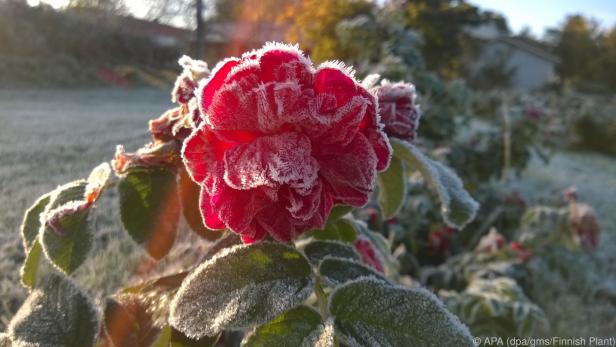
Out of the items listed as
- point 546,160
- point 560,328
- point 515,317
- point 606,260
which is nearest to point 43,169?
point 515,317

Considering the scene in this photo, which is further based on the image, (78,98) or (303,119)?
(78,98)

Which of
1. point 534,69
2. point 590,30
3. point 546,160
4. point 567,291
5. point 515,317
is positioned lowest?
point 567,291

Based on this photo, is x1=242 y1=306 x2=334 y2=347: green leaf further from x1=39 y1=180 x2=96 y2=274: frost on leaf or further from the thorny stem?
the thorny stem

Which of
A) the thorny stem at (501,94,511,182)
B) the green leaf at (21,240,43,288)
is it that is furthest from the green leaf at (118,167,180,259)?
the thorny stem at (501,94,511,182)

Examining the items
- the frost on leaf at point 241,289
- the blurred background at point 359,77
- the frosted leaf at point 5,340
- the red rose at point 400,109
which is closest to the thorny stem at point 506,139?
the blurred background at point 359,77

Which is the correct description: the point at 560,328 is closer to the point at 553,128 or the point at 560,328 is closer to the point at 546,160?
the point at 546,160

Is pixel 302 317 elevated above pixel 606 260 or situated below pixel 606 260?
above

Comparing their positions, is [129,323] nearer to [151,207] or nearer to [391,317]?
[151,207]
